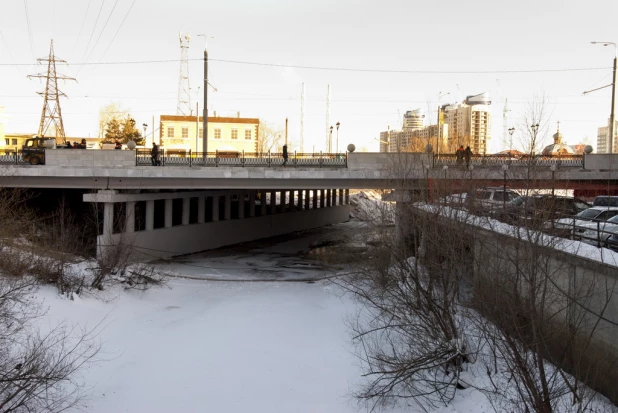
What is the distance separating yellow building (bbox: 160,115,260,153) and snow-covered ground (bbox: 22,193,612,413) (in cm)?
4106

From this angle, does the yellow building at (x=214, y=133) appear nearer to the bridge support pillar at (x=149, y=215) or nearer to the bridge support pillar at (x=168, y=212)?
the bridge support pillar at (x=168, y=212)

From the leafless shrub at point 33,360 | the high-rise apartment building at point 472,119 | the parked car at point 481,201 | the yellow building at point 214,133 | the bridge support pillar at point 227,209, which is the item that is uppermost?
the high-rise apartment building at point 472,119

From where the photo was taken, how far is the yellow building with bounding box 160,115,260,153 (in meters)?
66.8

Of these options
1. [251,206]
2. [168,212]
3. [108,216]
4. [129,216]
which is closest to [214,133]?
[251,206]

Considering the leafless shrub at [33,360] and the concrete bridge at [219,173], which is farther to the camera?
the concrete bridge at [219,173]

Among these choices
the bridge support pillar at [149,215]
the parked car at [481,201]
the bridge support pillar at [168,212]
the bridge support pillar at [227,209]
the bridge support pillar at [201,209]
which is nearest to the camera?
the parked car at [481,201]

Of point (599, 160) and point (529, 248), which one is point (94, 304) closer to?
point (529, 248)

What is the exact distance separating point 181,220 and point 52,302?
21.3 metres

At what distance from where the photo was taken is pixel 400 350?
15.8 m

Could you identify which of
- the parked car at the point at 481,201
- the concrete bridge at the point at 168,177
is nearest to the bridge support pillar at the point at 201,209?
the concrete bridge at the point at 168,177

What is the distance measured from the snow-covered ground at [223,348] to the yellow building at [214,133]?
41.1m

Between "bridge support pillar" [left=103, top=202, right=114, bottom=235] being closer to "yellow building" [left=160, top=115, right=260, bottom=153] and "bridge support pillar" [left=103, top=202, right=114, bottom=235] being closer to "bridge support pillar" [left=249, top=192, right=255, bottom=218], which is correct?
"bridge support pillar" [left=249, top=192, right=255, bottom=218]

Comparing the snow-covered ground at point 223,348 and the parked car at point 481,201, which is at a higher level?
the parked car at point 481,201

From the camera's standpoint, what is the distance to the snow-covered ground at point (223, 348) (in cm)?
1341
